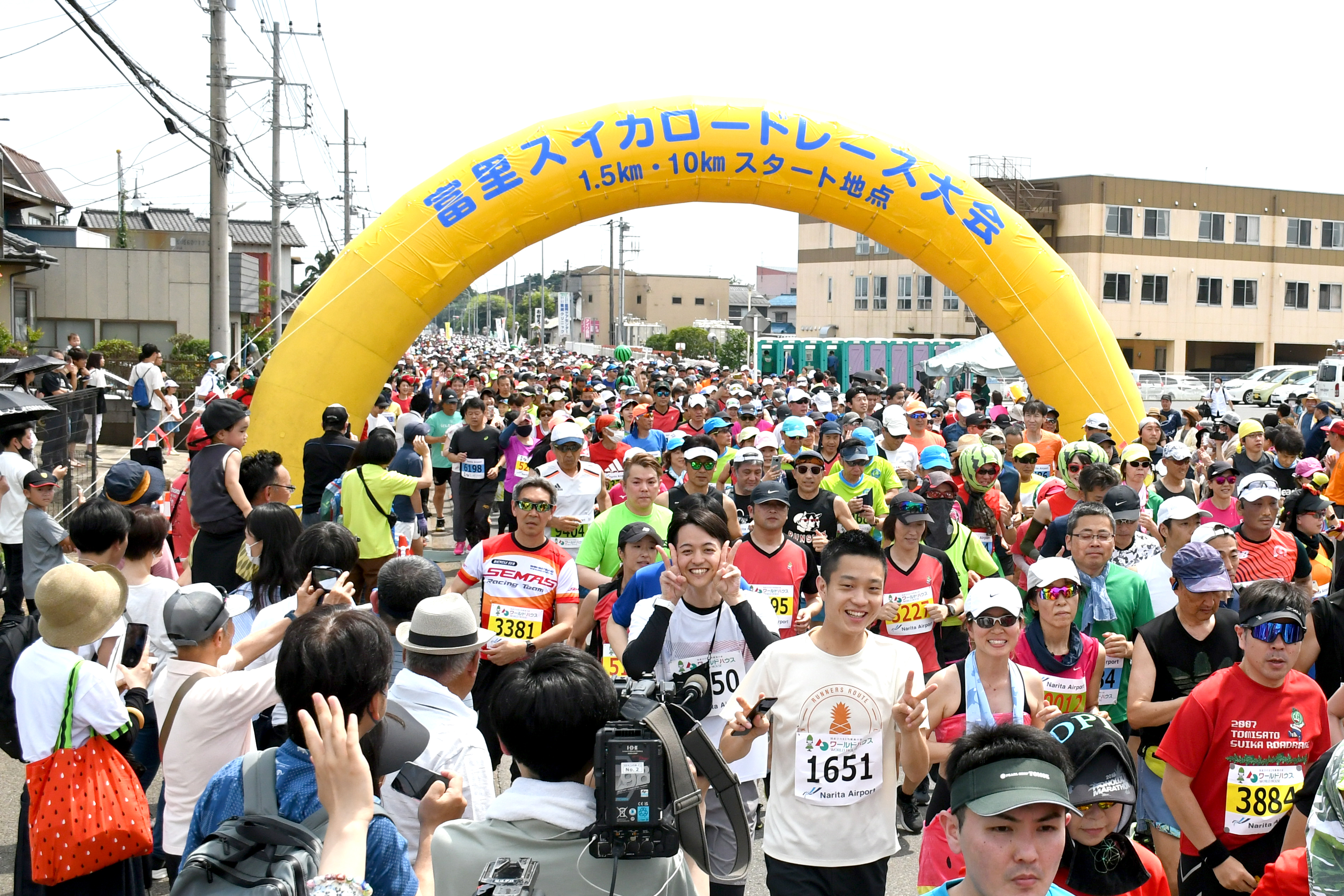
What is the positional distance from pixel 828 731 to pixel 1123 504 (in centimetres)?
330

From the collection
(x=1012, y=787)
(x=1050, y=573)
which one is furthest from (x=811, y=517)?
(x=1012, y=787)

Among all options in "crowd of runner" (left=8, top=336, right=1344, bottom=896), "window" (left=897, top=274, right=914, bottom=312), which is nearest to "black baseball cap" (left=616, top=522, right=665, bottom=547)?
"crowd of runner" (left=8, top=336, right=1344, bottom=896)

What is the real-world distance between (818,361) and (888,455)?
1076 inches

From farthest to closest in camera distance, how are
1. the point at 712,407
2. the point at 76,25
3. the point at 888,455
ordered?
1. the point at 712,407
2. the point at 888,455
3. the point at 76,25

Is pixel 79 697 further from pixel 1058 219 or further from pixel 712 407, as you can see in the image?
pixel 1058 219

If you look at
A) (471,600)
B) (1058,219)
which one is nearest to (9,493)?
(471,600)

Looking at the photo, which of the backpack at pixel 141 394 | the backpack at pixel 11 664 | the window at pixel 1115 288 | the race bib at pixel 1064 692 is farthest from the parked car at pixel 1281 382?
the backpack at pixel 11 664

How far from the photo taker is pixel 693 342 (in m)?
61.2

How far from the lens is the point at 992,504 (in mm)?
8172

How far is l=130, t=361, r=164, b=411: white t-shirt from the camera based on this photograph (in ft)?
61.8

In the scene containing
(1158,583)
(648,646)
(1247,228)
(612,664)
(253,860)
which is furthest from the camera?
(1247,228)

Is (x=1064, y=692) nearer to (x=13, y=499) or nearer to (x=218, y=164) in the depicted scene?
(x=13, y=499)

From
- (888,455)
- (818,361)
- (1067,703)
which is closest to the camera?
(1067,703)

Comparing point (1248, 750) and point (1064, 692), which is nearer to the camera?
point (1248, 750)
